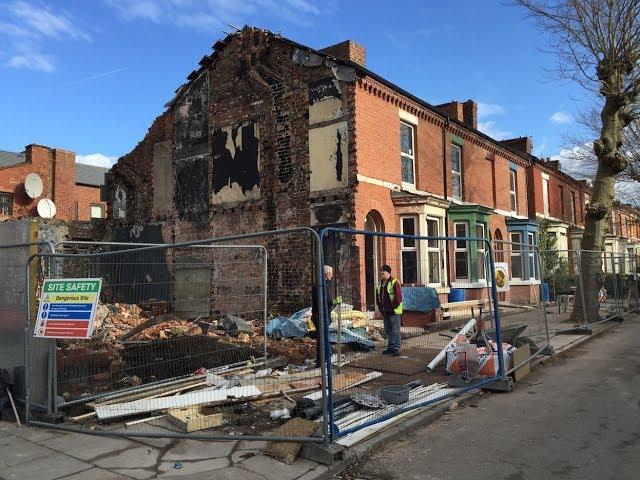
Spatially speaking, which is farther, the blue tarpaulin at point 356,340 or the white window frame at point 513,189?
the white window frame at point 513,189

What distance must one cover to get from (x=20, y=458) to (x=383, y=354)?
588 cm

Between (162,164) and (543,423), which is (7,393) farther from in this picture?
(162,164)

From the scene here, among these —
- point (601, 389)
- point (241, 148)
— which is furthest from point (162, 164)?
point (601, 389)

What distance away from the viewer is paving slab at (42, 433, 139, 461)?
513 cm

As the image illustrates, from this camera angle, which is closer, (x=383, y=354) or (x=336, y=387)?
(x=336, y=387)

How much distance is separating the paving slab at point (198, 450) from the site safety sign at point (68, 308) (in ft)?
5.60

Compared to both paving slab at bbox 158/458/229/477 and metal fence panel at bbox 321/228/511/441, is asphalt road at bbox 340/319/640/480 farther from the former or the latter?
paving slab at bbox 158/458/229/477

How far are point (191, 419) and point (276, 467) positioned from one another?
4.71 ft

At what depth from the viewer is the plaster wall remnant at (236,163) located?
16203 mm

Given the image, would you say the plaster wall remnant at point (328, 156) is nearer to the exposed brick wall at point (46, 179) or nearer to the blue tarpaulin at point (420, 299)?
the blue tarpaulin at point (420, 299)

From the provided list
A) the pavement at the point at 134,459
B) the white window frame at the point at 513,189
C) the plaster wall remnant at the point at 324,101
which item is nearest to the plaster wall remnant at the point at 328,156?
the plaster wall remnant at the point at 324,101

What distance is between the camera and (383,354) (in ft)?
30.4

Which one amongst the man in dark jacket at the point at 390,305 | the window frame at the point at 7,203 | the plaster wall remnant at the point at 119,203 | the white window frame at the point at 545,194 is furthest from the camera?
the window frame at the point at 7,203

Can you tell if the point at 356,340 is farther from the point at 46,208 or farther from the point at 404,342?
the point at 46,208
